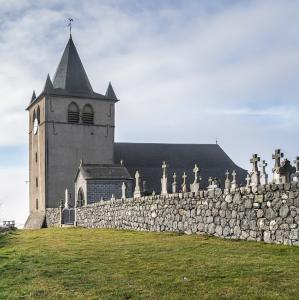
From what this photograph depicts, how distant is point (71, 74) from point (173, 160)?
1289 centimetres

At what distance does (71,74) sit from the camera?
5097cm

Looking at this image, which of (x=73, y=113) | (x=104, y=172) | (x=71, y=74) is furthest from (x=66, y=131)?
(x=104, y=172)

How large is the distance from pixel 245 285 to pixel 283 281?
1.91 feet

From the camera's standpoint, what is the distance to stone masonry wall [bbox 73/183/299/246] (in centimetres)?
1195

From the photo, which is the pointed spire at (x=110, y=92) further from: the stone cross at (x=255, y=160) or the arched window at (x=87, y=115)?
the stone cross at (x=255, y=160)

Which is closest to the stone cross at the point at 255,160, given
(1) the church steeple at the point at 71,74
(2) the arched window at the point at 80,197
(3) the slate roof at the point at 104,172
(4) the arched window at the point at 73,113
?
(3) the slate roof at the point at 104,172

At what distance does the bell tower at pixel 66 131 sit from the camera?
48844mm

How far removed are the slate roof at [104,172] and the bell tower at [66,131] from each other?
286 inches

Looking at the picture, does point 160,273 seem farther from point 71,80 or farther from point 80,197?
point 71,80

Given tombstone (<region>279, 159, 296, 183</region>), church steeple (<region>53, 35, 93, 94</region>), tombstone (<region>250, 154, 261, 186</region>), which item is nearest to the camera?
tombstone (<region>279, 159, 296, 183</region>)

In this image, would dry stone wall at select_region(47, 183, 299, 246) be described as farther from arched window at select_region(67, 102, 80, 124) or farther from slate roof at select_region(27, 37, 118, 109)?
slate roof at select_region(27, 37, 118, 109)

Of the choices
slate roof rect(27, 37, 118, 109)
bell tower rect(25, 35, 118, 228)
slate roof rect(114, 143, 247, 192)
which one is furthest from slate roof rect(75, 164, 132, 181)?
slate roof rect(27, 37, 118, 109)

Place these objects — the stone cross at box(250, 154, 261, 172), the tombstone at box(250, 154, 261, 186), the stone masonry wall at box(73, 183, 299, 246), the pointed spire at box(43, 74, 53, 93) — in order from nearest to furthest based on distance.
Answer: the stone masonry wall at box(73, 183, 299, 246)
the tombstone at box(250, 154, 261, 186)
the stone cross at box(250, 154, 261, 172)
the pointed spire at box(43, 74, 53, 93)

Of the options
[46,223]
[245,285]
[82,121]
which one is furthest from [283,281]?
[82,121]
